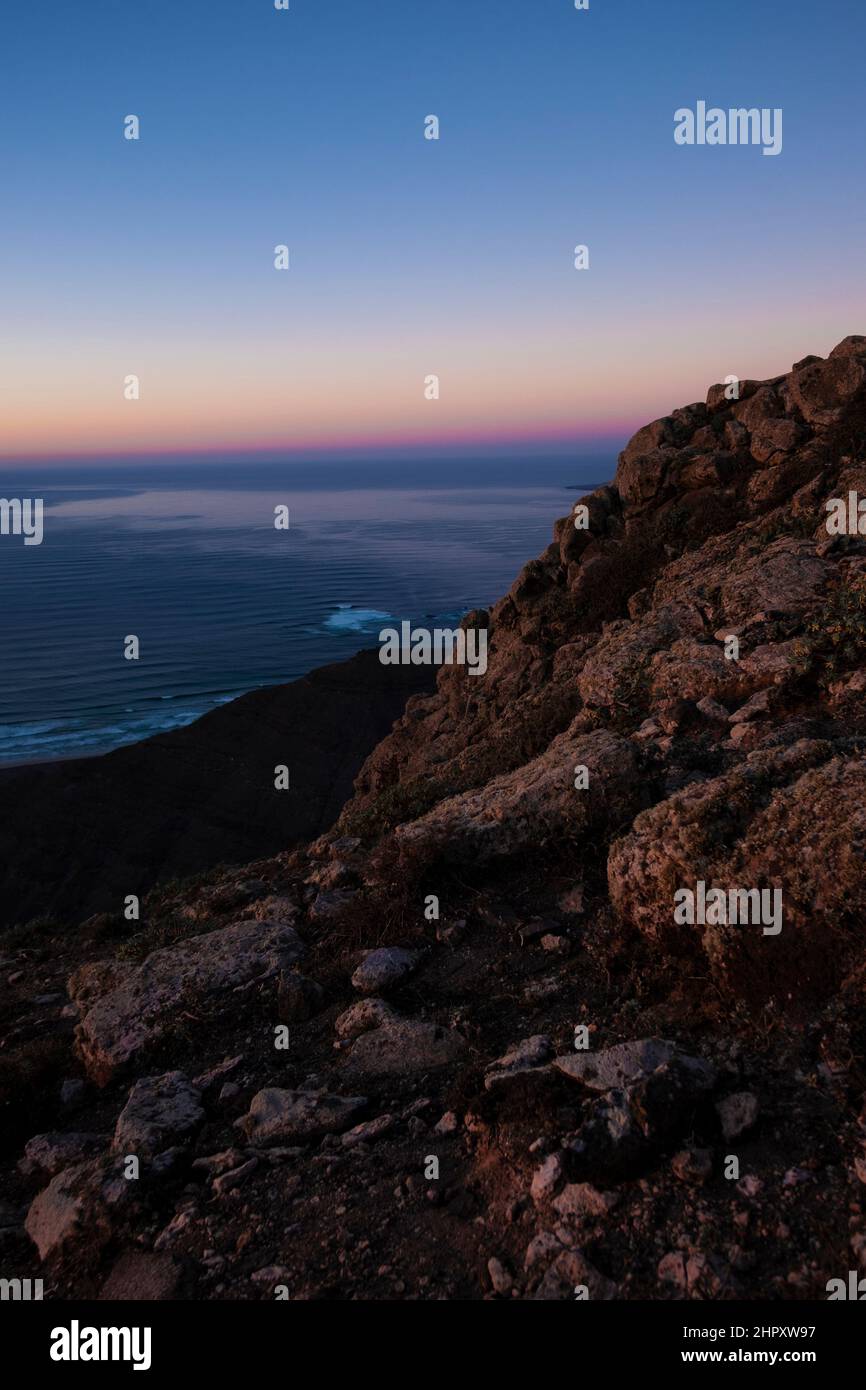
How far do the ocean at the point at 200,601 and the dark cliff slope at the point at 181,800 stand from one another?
8.96 metres

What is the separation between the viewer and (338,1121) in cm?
550

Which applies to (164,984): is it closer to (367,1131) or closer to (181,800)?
(367,1131)

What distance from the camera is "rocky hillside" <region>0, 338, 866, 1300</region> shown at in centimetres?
428

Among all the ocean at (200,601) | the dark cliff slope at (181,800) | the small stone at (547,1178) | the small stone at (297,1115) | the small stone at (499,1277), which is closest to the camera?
the small stone at (499,1277)

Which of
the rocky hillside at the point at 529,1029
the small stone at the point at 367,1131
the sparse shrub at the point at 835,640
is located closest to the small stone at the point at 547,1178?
the rocky hillside at the point at 529,1029

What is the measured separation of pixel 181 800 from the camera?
34750mm

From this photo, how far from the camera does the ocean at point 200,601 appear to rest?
172 feet

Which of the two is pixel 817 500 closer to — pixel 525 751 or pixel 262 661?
pixel 525 751

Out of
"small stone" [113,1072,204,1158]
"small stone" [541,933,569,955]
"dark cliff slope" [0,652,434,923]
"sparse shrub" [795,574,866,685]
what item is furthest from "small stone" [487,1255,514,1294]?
"dark cliff slope" [0,652,434,923]

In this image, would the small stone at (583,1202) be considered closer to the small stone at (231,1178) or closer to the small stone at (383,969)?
the small stone at (231,1178)

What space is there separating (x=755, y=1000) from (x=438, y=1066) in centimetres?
236

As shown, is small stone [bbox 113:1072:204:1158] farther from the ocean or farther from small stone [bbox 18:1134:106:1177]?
the ocean

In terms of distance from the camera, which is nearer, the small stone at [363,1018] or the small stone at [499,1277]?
the small stone at [499,1277]
